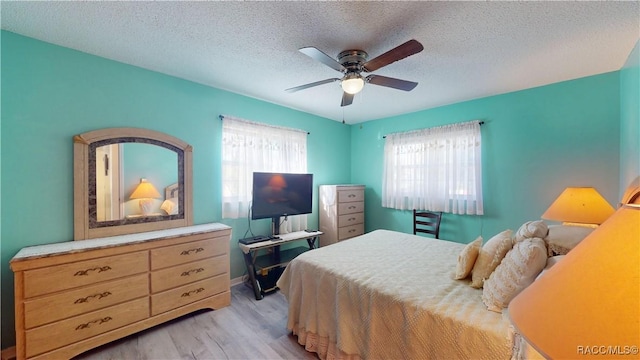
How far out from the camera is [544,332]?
19.9 inches

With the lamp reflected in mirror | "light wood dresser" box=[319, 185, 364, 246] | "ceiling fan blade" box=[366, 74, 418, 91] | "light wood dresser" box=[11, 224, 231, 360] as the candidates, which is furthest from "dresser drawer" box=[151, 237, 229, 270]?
"ceiling fan blade" box=[366, 74, 418, 91]

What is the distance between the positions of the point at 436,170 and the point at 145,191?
377cm

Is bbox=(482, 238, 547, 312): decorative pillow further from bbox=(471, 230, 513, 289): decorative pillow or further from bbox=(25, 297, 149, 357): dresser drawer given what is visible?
bbox=(25, 297, 149, 357): dresser drawer

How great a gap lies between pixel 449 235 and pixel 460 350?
2657 mm

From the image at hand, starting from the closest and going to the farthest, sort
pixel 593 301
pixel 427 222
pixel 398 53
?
pixel 593 301
pixel 398 53
pixel 427 222

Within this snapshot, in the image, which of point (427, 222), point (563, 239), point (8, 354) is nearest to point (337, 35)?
point (563, 239)

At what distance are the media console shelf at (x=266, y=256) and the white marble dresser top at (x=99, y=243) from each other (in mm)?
484

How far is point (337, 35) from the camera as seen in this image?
1.83 meters

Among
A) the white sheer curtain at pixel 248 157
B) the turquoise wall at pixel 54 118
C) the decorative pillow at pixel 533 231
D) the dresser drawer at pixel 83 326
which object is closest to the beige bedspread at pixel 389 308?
the decorative pillow at pixel 533 231

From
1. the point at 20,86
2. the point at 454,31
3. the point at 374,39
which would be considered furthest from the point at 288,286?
the point at 20,86

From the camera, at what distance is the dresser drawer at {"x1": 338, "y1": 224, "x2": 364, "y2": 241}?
154 inches

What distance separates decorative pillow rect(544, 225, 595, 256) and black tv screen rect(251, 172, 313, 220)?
261 centimetres

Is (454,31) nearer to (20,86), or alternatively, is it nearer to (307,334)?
(307,334)

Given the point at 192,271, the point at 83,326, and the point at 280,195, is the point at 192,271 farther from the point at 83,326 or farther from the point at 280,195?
the point at 280,195
